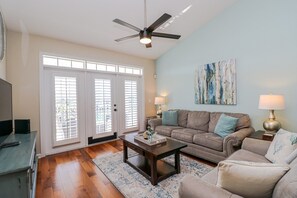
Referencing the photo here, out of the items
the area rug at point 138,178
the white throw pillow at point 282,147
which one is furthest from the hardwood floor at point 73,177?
the white throw pillow at point 282,147

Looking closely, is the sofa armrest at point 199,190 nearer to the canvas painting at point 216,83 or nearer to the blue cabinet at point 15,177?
the blue cabinet at point 15,177

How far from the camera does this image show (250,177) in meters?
1.08

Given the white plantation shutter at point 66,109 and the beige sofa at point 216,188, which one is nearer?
the beige sofa at point 216,188

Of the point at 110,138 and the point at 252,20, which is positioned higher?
the point at 252,20

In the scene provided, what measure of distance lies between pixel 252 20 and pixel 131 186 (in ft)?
12.8

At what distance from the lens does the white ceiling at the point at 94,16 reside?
8.93 ft

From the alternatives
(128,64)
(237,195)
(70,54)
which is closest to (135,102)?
(128,64)

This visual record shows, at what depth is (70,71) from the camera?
377 cm

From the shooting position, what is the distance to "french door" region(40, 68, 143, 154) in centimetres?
353

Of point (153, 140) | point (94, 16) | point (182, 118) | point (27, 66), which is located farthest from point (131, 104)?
point (27, 66)

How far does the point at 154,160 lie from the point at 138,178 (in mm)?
480

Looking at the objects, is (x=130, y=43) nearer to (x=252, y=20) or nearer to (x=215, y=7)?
(x=215, y=7)

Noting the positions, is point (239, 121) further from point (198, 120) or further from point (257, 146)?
point (257, 146)

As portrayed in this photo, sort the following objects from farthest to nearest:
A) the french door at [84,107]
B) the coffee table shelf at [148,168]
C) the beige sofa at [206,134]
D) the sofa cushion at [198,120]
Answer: the sofa cushion at [198,120] → the french door at [84,107] → the beige sofa at [206,134] → the coffee table shelf at [148,168]
